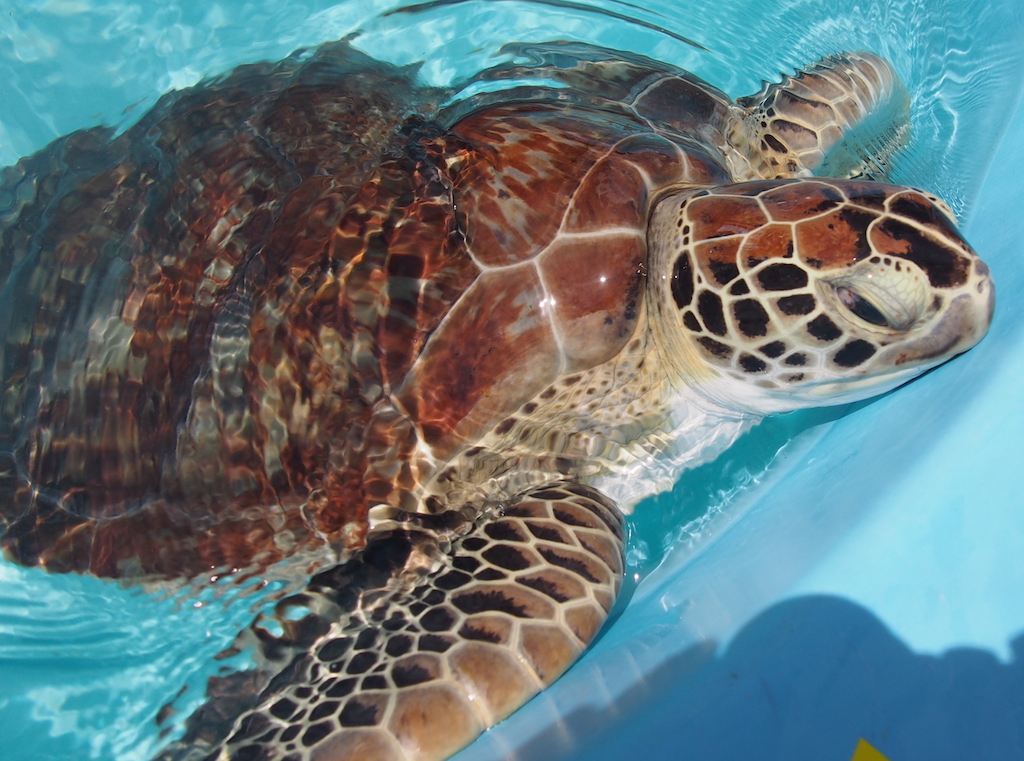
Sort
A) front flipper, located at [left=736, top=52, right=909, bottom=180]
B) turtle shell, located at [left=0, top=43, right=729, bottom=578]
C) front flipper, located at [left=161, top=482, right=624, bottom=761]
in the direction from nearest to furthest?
front flipper, located at [left=161, top=482, right=624, bottom=761] → turtle shell, located at [left=0, top=43, right=729, bottom=578] → front flipper, located at [left=736, top=52, right=909, bottom=180]

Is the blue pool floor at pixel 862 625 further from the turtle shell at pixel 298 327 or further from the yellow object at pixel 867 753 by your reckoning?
the turtle shell at pixel 298 327

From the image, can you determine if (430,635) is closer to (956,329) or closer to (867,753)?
(867,753)

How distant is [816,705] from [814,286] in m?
0.98

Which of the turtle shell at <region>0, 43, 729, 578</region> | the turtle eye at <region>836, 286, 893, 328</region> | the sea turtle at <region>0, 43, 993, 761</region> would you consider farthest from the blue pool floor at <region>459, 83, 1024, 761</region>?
the turtle shell at <region>0, 43, 729, 578</region>

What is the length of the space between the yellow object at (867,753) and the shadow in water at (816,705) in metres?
0.01

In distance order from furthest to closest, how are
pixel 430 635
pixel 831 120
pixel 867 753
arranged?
1. pixel 831 120
2. pixel 430 635
3. pixel 867 753

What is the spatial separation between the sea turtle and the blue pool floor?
19 cm

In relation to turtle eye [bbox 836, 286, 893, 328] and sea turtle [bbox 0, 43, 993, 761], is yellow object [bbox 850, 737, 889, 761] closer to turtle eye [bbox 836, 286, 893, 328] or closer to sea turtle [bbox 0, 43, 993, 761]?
sea turtle [bbox 0, 43, 993, 761]

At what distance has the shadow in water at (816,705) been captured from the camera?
1.45 m

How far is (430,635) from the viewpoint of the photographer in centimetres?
157

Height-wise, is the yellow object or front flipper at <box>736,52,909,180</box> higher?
front flipper at <box>736,52,909,180</box>

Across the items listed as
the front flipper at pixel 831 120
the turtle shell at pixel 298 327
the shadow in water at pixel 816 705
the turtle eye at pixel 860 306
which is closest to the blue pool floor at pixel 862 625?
the shadow in water at pixel 816 705

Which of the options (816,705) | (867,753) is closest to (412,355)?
(816,705)

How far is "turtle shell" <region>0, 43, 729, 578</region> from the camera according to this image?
5.69ft
